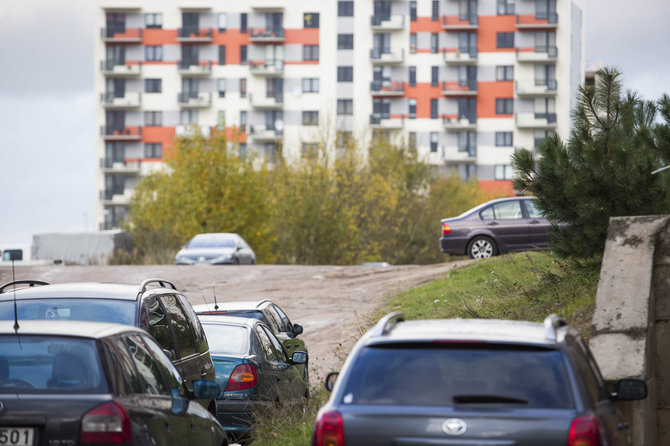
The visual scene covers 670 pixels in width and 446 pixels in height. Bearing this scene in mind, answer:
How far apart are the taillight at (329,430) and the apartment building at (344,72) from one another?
8063 centimetres

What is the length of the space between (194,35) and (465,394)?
84.2m

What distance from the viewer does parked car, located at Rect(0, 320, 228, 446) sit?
5840 mm

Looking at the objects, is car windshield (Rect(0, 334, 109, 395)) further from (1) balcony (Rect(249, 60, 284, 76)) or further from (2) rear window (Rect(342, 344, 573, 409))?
(1) balcony (Rect(249, 60, 284, 76))

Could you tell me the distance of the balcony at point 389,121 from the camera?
86500 millimetres

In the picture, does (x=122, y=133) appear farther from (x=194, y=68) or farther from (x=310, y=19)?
(x=310, y=19)

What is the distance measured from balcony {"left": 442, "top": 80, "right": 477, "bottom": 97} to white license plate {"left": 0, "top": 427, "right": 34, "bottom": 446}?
81.7 meters

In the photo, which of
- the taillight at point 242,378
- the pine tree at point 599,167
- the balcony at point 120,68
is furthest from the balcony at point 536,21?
the taillight at point 242,378

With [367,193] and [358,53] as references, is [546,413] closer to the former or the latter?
[367,193]

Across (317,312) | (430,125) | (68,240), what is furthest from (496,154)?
(317,312)

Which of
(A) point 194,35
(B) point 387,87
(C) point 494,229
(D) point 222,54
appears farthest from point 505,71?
(C) point 494,229

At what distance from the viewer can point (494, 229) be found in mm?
28188

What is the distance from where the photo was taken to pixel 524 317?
13.2 m

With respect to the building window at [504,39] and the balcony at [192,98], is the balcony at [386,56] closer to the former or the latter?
the building window at [504,39]

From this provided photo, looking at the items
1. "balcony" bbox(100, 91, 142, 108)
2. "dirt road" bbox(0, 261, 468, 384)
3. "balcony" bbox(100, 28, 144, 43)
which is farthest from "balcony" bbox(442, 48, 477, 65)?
"dirt road" bbox(0, 261, 468, 384)
